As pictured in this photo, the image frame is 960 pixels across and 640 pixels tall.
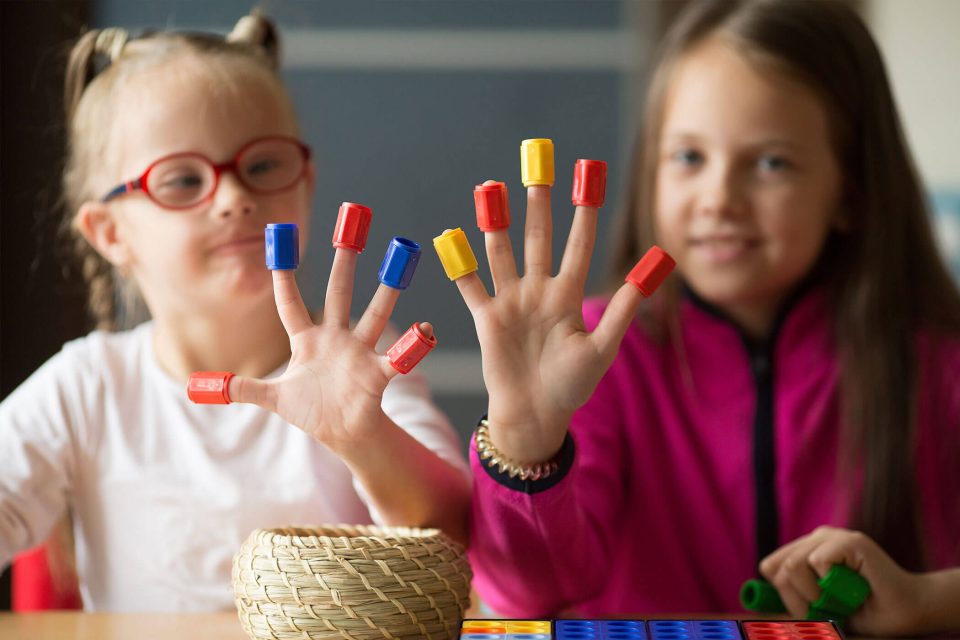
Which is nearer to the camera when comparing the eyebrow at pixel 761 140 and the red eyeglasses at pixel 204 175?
the red eyeglasses at pixel 204 175

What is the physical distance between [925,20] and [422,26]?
1.24 meters

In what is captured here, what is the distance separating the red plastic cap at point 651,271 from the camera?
0.71 meters

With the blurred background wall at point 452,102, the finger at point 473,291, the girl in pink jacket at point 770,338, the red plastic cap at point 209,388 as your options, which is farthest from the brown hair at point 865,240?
the blurred background wall at point 452,102

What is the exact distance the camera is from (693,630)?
2.25 ft

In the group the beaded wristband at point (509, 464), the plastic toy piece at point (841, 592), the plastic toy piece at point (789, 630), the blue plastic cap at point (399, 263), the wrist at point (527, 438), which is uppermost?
the blue plastic cap at point (399, 263)

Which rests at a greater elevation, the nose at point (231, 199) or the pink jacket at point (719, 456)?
the nose at point (231, 199)

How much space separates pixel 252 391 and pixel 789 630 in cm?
40

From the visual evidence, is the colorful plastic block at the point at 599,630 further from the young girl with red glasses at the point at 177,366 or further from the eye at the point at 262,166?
the eye at the point at 262,166

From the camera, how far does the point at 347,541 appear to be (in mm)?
656

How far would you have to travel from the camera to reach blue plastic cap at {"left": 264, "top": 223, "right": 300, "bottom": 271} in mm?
683

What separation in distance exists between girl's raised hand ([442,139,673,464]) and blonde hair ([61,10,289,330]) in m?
0.43

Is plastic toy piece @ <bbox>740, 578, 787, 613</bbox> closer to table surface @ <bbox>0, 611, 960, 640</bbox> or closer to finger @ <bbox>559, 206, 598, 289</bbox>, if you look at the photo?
table surface @ <bbox>0, 611, 960, 640</bbox>

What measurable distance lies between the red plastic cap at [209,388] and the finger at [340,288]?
8 centimetres

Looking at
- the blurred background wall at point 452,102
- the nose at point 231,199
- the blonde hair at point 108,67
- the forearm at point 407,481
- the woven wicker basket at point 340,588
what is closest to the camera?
the woven wicker basket at point 340,588
